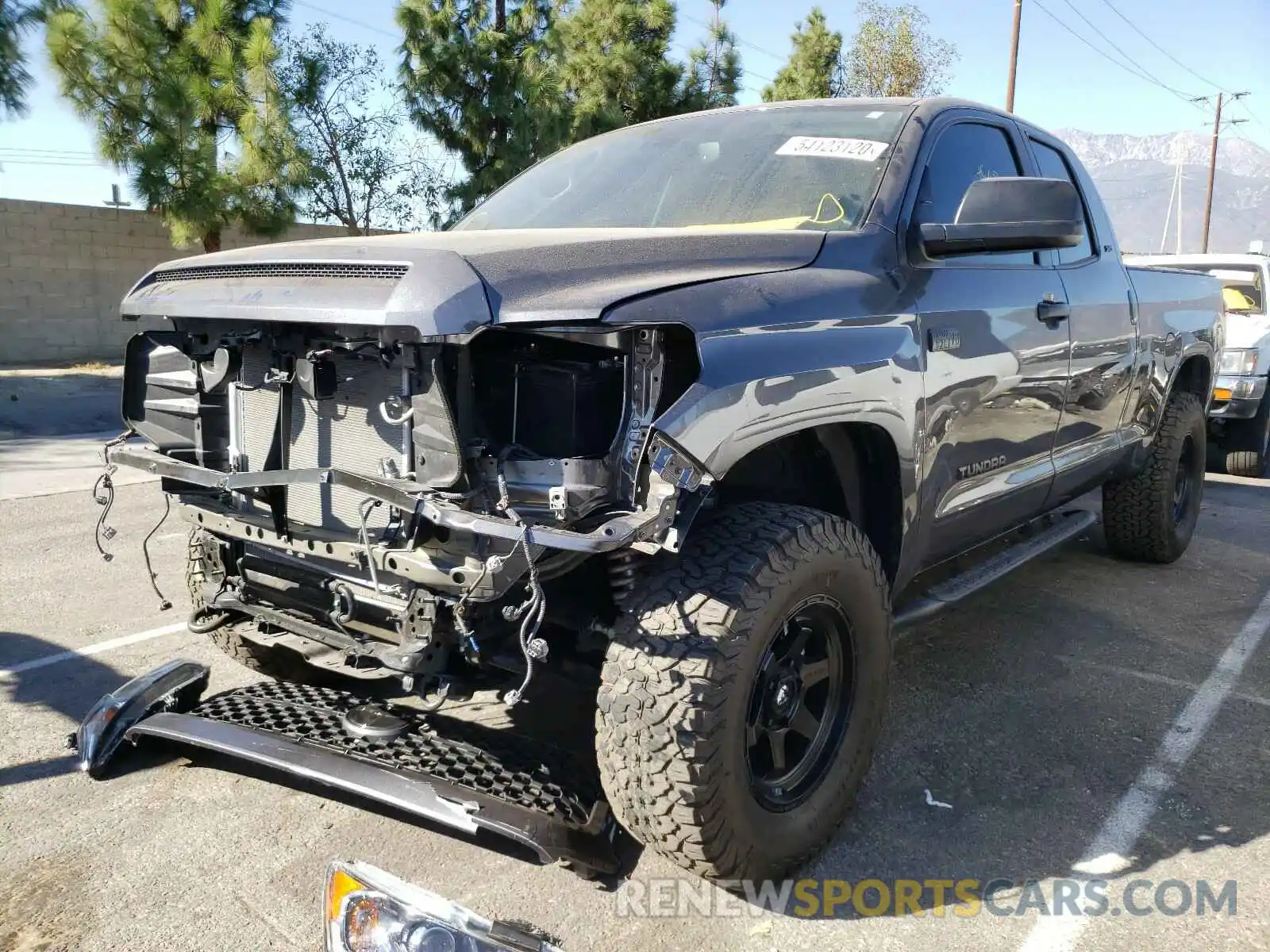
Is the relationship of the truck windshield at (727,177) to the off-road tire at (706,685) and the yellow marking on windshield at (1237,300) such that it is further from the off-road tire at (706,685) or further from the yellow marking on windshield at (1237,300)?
the yellow marking on windshield at (1237,300)

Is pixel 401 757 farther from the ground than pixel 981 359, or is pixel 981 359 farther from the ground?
pixel 981 359

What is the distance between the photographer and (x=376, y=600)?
248 cm

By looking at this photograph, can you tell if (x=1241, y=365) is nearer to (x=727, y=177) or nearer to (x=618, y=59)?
(x=727, y=177)

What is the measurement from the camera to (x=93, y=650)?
160 inches

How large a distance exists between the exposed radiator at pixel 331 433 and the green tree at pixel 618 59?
15143mm

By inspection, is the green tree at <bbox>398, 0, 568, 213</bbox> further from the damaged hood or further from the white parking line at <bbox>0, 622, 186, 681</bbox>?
the damaged hood

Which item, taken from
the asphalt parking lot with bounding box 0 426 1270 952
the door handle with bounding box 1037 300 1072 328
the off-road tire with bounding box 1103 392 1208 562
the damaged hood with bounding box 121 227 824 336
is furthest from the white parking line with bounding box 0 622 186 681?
the off-road tire with bounding box 1103 392 1208 562

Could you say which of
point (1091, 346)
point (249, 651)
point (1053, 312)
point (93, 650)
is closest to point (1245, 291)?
point (1091, 346)

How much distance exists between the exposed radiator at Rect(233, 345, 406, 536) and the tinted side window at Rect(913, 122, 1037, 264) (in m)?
1.76

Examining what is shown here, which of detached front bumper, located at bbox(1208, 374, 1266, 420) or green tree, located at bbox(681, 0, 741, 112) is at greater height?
green tree, located at bbox(681, 0, 741, 112)

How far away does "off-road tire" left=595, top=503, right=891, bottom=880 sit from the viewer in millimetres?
2238

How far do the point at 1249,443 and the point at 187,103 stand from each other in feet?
44.4

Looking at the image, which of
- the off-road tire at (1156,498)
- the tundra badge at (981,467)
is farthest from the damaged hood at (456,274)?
the off-road tire at (1156,498)

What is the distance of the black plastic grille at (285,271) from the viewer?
2.20 metres
